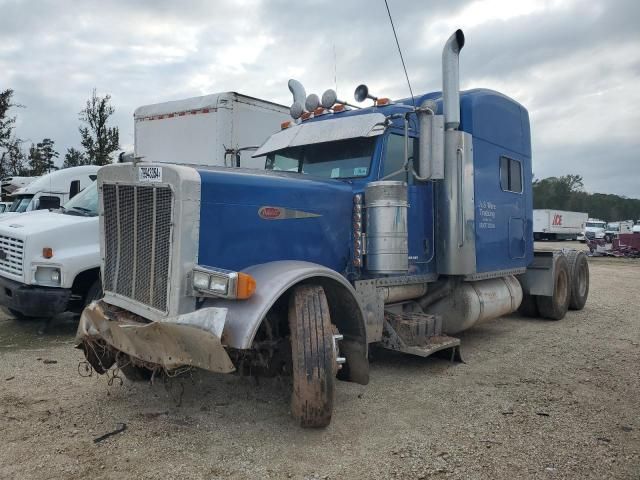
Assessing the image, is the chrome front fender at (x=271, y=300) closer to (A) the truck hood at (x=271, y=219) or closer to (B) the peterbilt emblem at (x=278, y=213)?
(A) the truck hood at (x=271, y=219)

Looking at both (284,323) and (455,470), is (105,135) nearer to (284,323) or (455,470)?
(284,323)

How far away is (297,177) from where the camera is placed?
15.7 feet

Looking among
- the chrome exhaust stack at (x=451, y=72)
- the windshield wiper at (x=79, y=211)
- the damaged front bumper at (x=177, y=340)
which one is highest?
the chrome exhaust stack at (x=451, y=72)

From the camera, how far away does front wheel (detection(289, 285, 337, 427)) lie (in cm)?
365

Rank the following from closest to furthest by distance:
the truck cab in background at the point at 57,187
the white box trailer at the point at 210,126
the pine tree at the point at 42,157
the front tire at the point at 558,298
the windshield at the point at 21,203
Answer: the front tire at the point at 558,298, the white box trailer at the point at 210,126, the truck cab in background at the point at 57,187, the windshield at the point at 21,203, the pine tree at the point at 42,157

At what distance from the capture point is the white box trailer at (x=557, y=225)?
137 feet

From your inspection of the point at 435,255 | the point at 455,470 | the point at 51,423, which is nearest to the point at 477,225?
the point at 435,255

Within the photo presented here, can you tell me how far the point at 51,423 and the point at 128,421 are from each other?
1.85ft

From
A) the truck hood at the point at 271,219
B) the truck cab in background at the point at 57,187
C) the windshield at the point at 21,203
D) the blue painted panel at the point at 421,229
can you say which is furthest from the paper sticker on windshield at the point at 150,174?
the windshield at the point at 21,203

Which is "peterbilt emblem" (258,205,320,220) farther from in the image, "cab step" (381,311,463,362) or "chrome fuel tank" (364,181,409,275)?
"cab step" (381,311,463,362)

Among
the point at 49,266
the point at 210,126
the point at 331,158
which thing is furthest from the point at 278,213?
the point at 210,126

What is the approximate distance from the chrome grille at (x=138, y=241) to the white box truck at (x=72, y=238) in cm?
237

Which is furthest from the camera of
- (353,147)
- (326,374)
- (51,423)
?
→ (353,147)

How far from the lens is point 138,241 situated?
405 centimetres
